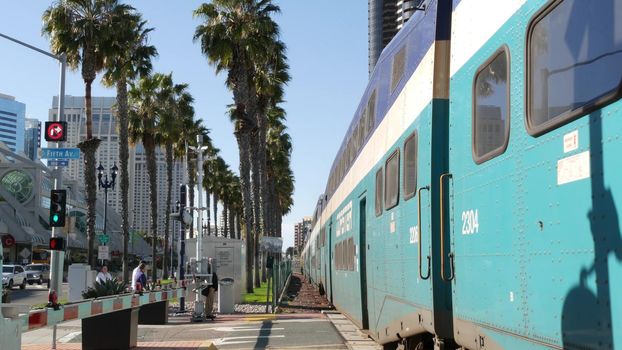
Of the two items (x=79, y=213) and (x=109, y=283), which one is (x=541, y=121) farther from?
(x=79, y=213)

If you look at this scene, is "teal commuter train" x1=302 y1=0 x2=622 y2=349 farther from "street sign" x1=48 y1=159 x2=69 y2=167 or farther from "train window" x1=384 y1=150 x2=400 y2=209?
"street sign" x1=48 y1=159 x2=69 y2=167

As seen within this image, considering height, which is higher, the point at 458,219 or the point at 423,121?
the point at 423,121

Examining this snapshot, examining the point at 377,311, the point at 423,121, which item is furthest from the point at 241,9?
the point at 423,121

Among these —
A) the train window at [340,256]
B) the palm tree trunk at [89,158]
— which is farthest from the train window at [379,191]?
the palm tree trunk at [89,158]

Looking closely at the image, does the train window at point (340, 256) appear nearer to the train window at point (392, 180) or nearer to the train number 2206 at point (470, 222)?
the train window at point (392, 180)

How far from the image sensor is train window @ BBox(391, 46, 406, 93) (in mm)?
8962

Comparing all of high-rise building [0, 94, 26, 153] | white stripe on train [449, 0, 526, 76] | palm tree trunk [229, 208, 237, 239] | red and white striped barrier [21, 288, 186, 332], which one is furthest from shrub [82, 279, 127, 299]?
high-rise building [0, 94, 26, 153]

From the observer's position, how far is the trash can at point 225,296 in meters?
25.9

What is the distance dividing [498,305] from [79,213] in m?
105

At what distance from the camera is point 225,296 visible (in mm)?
25922

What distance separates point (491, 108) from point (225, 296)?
2143 centimetres

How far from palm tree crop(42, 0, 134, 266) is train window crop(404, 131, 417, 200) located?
1038 inches

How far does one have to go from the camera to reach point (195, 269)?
25688mm

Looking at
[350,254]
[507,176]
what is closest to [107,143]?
[350,254]
